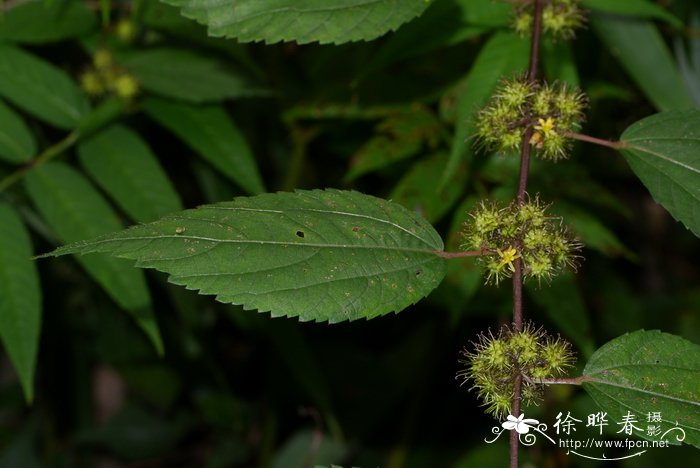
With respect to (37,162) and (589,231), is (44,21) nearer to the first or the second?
(37,162)

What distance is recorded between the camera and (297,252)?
4.95ft

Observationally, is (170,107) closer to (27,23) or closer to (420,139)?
(27,23)

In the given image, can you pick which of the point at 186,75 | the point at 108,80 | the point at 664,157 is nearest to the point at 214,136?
the point at 186,75

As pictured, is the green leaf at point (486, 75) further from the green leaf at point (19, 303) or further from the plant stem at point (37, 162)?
the plant stem at point (37, 162)

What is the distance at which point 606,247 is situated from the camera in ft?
8.94

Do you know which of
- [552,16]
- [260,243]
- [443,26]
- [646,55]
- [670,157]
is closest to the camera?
Answer: [260,243]

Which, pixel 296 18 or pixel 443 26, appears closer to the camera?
pixel 296 18

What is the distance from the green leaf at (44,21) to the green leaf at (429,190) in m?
1.27

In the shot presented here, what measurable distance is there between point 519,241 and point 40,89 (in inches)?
70.3

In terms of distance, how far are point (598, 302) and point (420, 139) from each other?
1.59 metres

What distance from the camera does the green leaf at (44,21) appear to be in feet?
8.90

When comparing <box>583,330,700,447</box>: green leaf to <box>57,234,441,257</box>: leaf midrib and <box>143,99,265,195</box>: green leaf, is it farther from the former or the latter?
<box>143,99,265,195</box>: green leaf

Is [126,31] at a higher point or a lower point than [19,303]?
higher

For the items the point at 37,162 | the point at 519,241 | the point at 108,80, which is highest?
the point at 108,80
